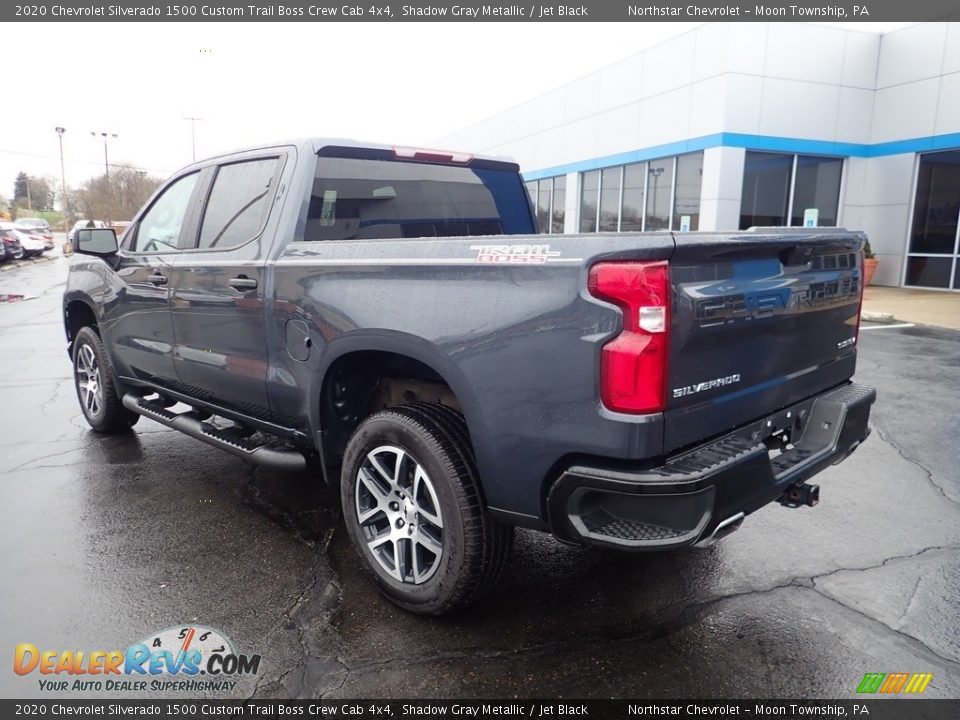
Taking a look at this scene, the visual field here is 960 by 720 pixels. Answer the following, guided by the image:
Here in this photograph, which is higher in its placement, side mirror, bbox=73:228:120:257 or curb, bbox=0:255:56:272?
side mirror, bbox=73:228:120:257

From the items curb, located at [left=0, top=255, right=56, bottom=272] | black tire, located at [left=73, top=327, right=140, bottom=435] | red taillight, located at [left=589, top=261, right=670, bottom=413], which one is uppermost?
red taillight, located at [left=589, top=261, right=670, bottom=413]

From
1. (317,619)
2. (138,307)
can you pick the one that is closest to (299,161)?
(138,307)

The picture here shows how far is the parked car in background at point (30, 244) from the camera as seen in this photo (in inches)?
1257

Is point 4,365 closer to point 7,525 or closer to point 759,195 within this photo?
point 7,525

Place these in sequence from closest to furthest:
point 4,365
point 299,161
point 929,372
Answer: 1. point 299,161
2. point 929,372
3. point 4,365

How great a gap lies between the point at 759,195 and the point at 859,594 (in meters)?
16.5

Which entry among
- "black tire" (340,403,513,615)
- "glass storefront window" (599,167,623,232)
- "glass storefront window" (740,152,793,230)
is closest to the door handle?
"black tire" (340,403,513,615)

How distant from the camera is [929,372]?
7.96m

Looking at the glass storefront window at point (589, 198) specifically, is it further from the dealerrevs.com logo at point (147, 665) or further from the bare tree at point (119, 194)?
the bare tree at point (119, 194)

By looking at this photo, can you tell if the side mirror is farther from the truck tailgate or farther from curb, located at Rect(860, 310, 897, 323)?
curb, located at Rect(860, 310, 897, 323)

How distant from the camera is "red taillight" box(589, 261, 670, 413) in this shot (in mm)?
2227

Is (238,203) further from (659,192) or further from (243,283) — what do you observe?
(659,192)

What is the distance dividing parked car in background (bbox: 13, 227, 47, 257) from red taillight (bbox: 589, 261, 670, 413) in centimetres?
3582

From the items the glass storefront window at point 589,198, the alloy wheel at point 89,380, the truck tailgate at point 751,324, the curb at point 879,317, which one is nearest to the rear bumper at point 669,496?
the truck tailgate at point 751,324
